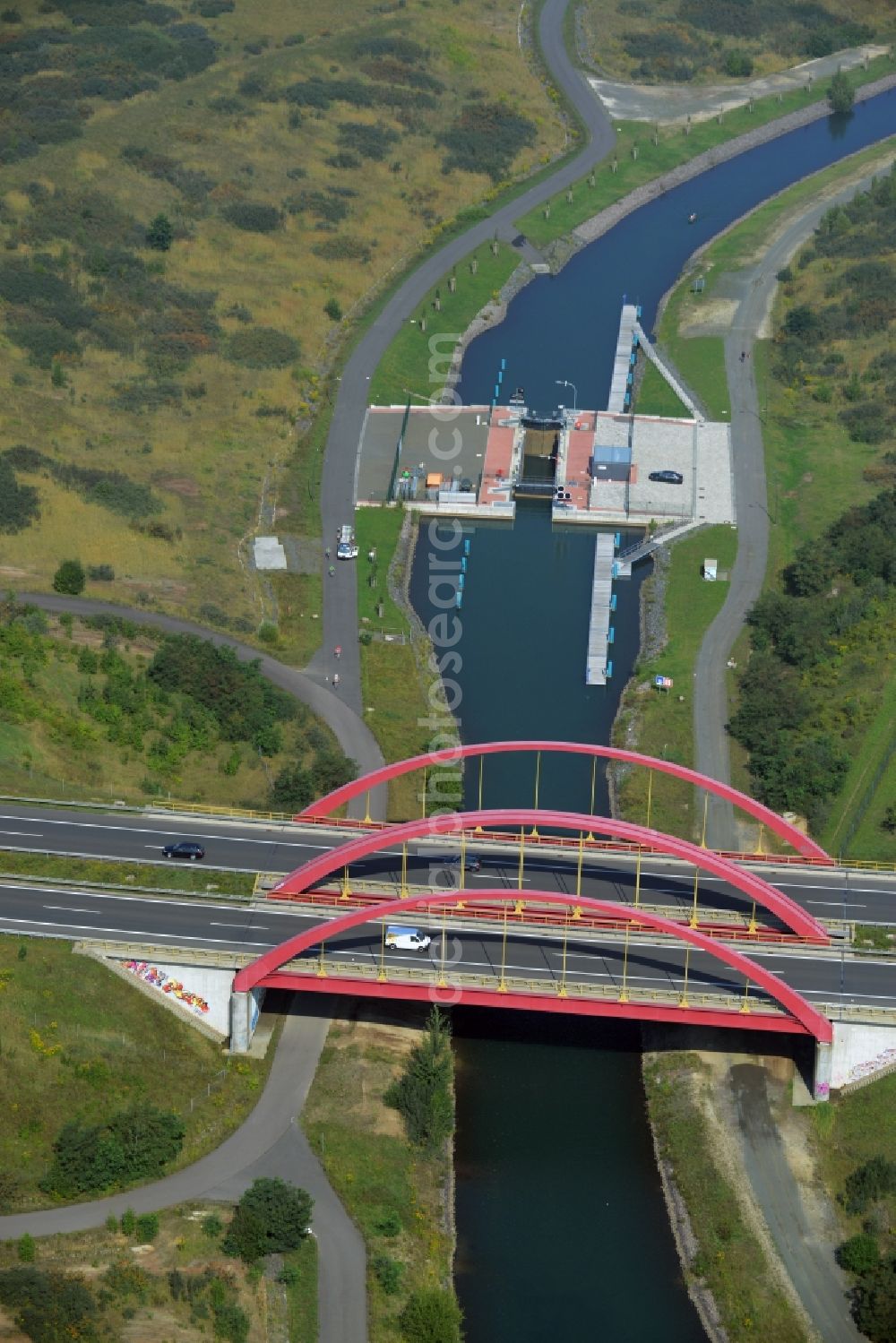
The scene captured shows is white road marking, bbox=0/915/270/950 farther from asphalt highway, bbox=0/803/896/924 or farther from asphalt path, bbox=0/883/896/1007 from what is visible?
asphalt highway, bbox=0/803/896/924

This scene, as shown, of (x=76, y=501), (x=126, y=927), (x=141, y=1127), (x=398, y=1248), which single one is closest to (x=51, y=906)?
(x=126, y=927)

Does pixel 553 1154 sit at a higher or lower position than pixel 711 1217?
higher

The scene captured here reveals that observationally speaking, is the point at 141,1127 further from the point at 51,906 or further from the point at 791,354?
the point at 791,354

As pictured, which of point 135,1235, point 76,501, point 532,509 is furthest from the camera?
point 532,509

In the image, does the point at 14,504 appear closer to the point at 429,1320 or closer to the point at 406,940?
the point at 406,940

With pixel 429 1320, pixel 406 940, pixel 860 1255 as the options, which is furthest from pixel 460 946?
pixel 860 1255

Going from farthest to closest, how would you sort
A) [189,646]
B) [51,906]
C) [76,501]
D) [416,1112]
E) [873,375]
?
[873,375] < [76,501] < [189,646] < [51,906] < [416,1112]

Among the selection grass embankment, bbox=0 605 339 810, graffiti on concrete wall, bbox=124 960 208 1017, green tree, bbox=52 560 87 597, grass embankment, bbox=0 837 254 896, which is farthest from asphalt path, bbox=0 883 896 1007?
green tree, bbox=52 560 87 597
